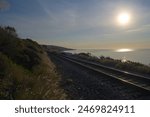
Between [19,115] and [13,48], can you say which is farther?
[13,48]

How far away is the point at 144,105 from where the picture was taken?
830cm

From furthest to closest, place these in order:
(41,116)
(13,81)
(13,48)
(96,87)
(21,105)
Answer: (13,48) → (96,87) → (13,81) → (21,105) → (41,116)

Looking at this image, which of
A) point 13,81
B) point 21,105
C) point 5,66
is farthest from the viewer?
point 5,66

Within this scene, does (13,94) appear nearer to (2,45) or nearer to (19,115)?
(19,115)

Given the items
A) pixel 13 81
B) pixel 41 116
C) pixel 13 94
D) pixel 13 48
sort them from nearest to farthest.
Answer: pixel 41 116
pixel 13 94
pixel 13 81
pixel 13 48

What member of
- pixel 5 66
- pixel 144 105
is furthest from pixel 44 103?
pixel 5 66

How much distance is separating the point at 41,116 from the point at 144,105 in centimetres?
283

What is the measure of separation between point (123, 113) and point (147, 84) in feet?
26.0

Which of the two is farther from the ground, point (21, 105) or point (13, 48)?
point (13, 48)

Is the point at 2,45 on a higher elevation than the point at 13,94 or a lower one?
higher

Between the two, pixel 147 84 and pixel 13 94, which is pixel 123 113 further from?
pixel 147 84

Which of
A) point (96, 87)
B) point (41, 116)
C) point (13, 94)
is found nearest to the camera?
point (41, 116)

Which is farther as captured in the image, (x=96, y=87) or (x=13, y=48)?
(x=13, y=48)

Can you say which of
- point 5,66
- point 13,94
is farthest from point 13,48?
point 13,94
